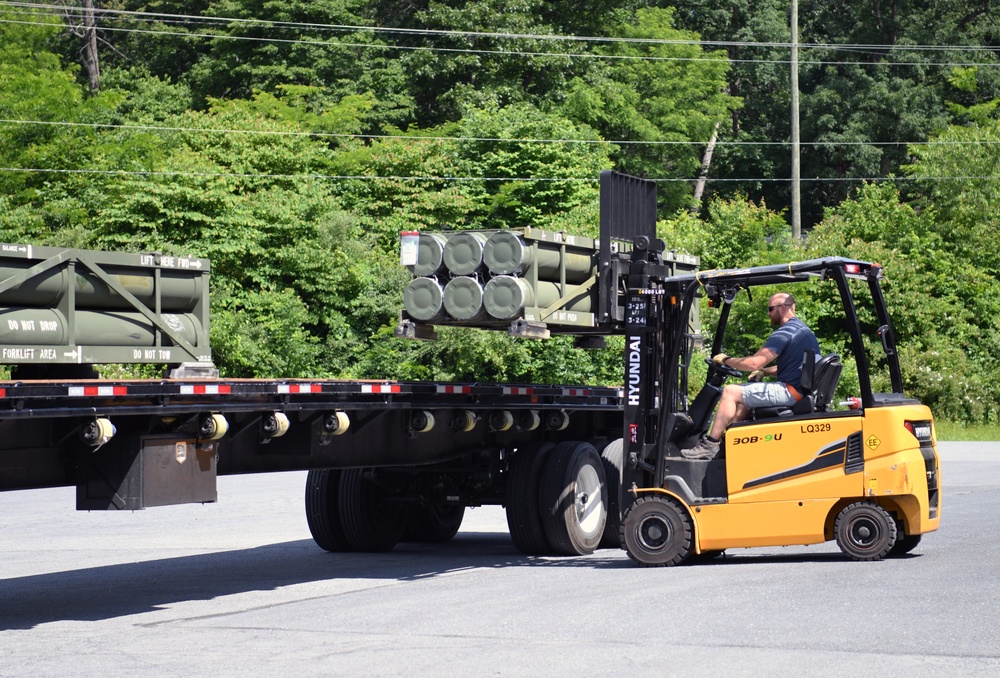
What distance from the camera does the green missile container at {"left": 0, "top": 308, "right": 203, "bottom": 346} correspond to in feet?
32.1

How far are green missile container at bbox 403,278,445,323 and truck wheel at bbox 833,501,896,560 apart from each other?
157 inches

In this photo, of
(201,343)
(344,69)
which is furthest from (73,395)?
(344,69)

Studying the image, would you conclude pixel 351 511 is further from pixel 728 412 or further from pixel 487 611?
pixel 487 611

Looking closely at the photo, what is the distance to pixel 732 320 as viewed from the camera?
40.0m

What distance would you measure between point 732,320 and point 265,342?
43.9 ft

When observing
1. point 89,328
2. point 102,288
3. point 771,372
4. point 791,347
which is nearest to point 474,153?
point 771,372

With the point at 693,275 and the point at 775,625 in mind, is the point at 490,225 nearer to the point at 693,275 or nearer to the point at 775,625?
the point at 693,275

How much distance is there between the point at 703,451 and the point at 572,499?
189 cm

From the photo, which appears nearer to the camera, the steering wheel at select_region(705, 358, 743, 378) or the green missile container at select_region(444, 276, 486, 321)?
the steering wheel at select_region(705, 358, 743, 378)

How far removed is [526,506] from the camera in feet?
45.3

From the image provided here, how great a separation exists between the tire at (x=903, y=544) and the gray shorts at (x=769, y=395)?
1.51 meters

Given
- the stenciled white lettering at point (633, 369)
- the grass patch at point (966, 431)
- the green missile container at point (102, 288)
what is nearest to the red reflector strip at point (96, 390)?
the green missile container at point (102, 288)

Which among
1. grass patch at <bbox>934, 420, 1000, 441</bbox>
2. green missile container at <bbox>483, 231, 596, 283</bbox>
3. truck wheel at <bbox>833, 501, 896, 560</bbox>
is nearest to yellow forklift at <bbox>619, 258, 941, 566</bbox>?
truck wheel at <bbox>833, 501, 896, 560</bbox>

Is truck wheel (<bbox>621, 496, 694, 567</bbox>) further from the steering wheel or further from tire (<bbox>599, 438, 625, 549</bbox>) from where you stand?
tire (<bbox>599, 438, 625, 549</bbox>)
